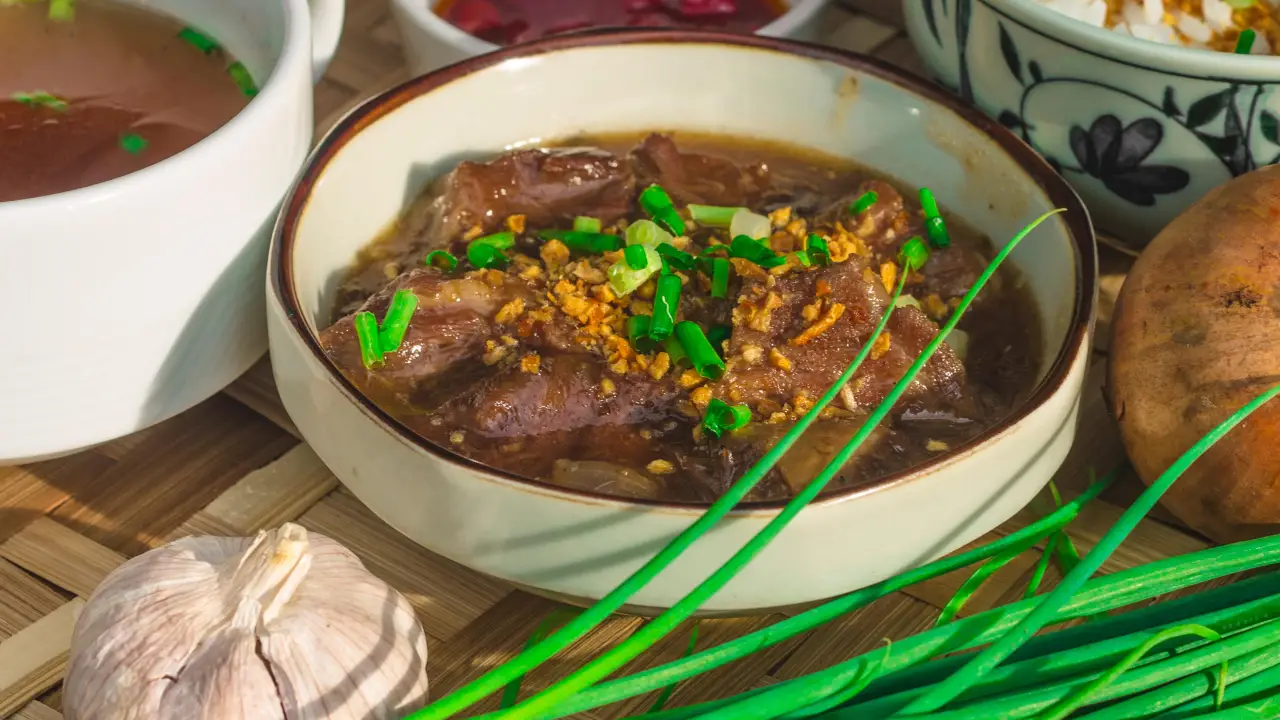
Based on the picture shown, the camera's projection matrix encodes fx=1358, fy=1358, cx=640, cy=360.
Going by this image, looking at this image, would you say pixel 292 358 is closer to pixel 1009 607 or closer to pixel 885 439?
pixel 885 439

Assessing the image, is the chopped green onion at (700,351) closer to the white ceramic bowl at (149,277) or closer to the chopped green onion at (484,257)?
the chopped green onion at (484,257)

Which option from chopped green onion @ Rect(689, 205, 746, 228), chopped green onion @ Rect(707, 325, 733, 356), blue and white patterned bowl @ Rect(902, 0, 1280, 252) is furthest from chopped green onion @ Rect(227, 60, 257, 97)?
blue and white patterned bowl @ Rect(902, 0, 1280, 252)

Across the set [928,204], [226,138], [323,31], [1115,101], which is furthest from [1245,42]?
[226,138]

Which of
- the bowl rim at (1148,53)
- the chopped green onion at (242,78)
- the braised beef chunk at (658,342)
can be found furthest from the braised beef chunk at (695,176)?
the chopped green onion at (242,78)

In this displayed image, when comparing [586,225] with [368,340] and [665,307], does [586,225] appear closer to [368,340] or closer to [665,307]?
[665,307]

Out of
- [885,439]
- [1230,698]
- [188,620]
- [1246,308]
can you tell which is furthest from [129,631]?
[1246,308]

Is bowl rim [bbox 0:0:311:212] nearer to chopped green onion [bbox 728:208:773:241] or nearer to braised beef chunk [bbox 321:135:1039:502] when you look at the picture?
braised beef chunk [bbox 321:135:1039:502]
